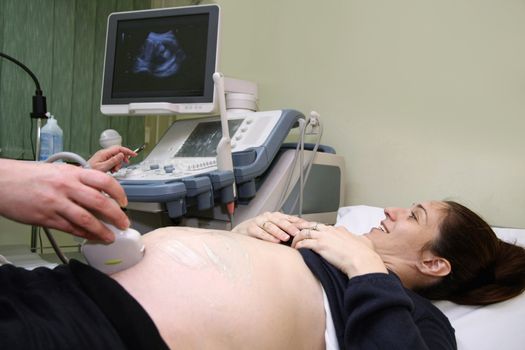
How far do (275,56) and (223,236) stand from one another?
147cm

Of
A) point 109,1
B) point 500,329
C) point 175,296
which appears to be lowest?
point 500,329

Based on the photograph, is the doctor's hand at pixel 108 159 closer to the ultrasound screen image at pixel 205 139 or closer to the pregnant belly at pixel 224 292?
the ultrasound screen image at pixel 205 139

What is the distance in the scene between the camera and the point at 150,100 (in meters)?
1.78

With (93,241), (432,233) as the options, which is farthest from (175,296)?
(432,233)

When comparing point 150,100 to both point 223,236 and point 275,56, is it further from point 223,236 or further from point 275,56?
point 223,236

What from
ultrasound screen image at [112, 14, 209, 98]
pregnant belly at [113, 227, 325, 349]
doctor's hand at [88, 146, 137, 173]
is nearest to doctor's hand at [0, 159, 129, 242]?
pregnant belly at [113, 227, 325, 349]

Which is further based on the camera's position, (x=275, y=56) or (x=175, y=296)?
(x=275, y=56)

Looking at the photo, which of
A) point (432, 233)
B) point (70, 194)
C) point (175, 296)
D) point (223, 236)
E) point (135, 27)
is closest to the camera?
point (70, 194)

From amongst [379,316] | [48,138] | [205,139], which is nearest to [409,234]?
[379,316]

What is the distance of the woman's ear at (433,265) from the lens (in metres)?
1.01

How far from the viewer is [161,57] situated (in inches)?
71.0

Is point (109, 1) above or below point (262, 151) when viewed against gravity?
above

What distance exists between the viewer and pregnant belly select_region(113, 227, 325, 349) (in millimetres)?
691

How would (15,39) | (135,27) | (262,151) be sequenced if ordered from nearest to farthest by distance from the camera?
(262,151)
(135,27)
(15,39)
